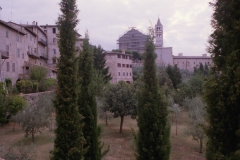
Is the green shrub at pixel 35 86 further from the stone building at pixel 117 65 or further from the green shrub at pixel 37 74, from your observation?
the stone building at pixel 117 65

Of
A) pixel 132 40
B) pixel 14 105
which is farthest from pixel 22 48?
pixel 132 40

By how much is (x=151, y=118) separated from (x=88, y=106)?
2.79 metres

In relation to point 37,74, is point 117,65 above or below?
above

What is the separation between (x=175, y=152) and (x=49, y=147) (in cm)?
932

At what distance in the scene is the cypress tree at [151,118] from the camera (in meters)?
9.16

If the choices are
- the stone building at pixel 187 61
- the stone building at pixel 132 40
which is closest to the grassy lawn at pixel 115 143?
the stone building at pixel 132 40

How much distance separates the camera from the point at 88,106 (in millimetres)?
9453

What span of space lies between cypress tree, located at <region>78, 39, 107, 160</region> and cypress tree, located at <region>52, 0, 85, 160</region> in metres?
1.46

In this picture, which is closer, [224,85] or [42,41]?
[224,85]

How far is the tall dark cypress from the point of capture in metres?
9.47

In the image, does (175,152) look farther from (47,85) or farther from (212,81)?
(47,85)

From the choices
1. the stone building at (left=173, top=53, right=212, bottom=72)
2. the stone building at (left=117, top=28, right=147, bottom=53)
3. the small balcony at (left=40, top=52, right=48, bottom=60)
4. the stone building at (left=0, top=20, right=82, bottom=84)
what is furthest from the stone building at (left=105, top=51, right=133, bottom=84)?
the stone building at (left=173, top=53, right=212, bottom=72)

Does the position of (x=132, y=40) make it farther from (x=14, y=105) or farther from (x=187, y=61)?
(x=14, y=105)

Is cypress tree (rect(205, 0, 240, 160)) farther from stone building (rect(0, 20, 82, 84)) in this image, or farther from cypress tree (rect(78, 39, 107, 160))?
stone building (rect(0, 20, 82, 84))
